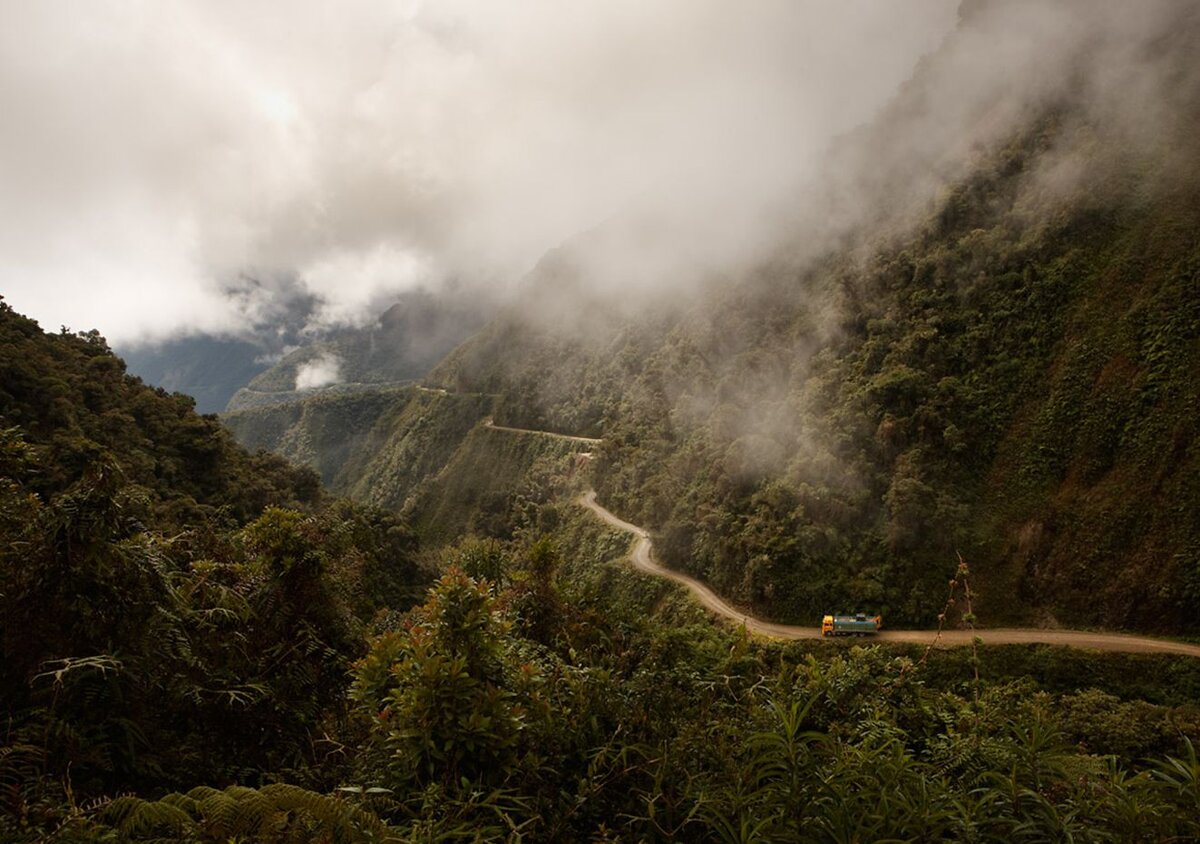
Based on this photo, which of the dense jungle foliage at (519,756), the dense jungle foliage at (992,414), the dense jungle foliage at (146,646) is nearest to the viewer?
the dense jungle foliage at (519,756)

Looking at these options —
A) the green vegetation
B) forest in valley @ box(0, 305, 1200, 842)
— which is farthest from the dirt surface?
forest in valley @ box(0, 305, 1200, 842)

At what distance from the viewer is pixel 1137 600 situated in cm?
3091

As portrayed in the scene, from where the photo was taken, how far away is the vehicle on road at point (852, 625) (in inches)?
1409

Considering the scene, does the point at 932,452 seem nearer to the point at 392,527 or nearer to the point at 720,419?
the point at 720,419

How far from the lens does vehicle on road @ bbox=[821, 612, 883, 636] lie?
117 feet

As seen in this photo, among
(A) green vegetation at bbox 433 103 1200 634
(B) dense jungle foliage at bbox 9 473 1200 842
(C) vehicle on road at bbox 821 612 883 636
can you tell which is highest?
(A) green vegetation at bbox 433 103 1200 634

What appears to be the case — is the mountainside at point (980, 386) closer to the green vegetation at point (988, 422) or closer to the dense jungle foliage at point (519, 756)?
the green vegetation at point (988, 422)

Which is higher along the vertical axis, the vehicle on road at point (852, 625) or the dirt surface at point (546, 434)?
the dirt surface at point (546, 434)

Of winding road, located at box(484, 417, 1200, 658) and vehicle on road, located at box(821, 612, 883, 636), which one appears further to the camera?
vehicle on road, located at box(821, 612, 883, 636)

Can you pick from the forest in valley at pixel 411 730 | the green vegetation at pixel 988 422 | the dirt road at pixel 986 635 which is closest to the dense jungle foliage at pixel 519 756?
the forest in valley at pixel 411 730

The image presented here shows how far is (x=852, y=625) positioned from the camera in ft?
118

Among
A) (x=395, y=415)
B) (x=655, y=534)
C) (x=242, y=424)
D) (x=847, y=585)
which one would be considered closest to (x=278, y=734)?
(x=847, y=585)

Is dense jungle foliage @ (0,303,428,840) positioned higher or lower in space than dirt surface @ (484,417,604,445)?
lower

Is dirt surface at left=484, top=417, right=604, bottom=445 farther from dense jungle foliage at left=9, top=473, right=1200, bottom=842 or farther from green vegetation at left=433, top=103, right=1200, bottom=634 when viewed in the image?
dense jungle foliage at left=9, top=473, right=1200, bottom=842
